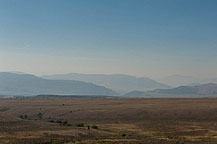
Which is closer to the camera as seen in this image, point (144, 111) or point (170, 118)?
point (170, 118)

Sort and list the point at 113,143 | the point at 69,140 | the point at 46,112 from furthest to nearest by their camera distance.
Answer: the point at 46,112
the point at 69,140
the point at 113,143

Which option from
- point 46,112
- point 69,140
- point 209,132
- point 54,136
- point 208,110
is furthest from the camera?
point 46,112

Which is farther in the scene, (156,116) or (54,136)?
(156,116)

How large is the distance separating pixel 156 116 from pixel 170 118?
390 centimetres

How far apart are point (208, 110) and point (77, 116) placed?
35.5 m

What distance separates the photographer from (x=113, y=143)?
128 feet

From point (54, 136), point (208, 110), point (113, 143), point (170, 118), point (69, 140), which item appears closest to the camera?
point (113, 143)

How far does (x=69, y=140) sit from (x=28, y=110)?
6308cm

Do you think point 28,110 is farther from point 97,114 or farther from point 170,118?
point 170,118

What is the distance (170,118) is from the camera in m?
80.3

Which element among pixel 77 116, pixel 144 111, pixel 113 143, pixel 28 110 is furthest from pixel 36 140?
pixel 28 110

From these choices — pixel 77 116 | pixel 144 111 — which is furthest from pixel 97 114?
pixel 144 111

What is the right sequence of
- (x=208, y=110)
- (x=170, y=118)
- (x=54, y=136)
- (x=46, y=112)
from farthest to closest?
(x=46, y=112) → (x=208, y=110) → (x=170, y=118) → (x=54, y=136)

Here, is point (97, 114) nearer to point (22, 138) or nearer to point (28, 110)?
point (28, 110)
